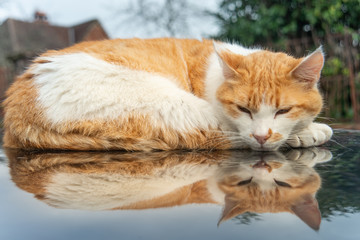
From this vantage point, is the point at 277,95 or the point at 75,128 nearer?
the point at 75,128

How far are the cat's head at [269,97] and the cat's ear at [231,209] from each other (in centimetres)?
94

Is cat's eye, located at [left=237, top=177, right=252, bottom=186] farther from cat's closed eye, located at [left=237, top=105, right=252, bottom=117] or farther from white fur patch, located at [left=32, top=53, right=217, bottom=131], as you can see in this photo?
cat's closed eye, located at [left=237, top=105, right=252, bottom=117]

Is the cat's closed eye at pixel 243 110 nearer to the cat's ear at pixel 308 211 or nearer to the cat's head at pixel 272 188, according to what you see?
the cat's head at pixel 272 188

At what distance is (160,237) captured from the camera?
571 mm

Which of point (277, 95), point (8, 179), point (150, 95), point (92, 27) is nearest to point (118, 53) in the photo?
point (150, 95)

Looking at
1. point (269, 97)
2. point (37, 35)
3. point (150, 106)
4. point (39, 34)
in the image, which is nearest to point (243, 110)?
point (269, 97)

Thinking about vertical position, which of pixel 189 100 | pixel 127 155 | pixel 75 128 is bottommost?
pixel 127 155

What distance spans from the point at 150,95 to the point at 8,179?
83cm

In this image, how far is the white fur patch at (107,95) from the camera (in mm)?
1608

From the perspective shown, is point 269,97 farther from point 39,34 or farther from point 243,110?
point 39,34

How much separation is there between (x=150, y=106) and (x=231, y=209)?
1.00 m

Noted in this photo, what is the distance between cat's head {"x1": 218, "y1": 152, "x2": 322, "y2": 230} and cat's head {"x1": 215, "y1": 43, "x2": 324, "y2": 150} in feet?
1.45

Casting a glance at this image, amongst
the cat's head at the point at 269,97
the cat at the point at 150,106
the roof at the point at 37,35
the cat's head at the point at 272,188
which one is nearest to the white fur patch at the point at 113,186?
the cat's head at the point at 272,188

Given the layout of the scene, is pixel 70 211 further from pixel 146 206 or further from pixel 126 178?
pixel 126 178
